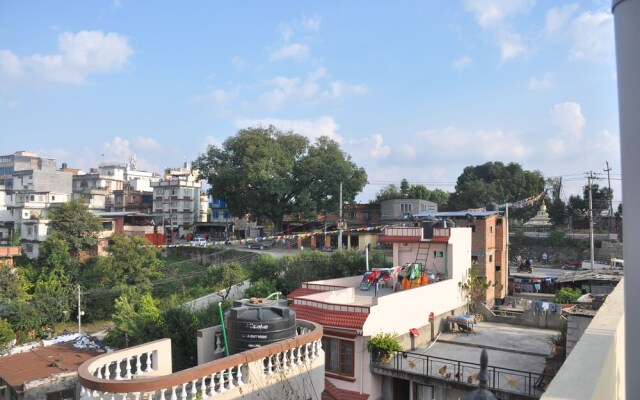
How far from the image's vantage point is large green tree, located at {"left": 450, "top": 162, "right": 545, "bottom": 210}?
55.6 meters

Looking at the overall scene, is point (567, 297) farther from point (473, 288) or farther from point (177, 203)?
point (177, 203)

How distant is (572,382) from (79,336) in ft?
76.6

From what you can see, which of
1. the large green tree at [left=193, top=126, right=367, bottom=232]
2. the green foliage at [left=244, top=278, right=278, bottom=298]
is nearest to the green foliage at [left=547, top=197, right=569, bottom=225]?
the large green tree at [left=193, top=126, right=367, bottom=232]

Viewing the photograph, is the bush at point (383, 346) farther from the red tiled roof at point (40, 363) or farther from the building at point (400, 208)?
the building at point (400, 208)

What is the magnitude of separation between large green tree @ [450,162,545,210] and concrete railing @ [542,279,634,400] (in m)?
49.7

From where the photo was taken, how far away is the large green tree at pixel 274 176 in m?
46.8

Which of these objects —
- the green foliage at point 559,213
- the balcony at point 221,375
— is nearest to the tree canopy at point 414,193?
the green foliage at point 559,213

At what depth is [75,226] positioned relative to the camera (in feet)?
124

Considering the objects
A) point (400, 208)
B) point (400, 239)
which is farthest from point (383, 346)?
point (400, 208)

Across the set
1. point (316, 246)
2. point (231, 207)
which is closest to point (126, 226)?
point (231, 207)

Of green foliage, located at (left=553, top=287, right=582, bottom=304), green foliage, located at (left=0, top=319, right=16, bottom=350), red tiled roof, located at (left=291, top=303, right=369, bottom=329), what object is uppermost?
red tiled roof, located at (left=291, top=303, right=369, bottom=329)

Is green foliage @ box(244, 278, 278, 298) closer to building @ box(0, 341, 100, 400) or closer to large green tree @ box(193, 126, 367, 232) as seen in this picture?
building @ box(0, 341, 100, 400)

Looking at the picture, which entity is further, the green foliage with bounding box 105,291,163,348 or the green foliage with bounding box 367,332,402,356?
the green foliage with bounding box 105,291,163,348

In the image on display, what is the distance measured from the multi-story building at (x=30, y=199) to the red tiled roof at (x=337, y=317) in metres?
37.8
